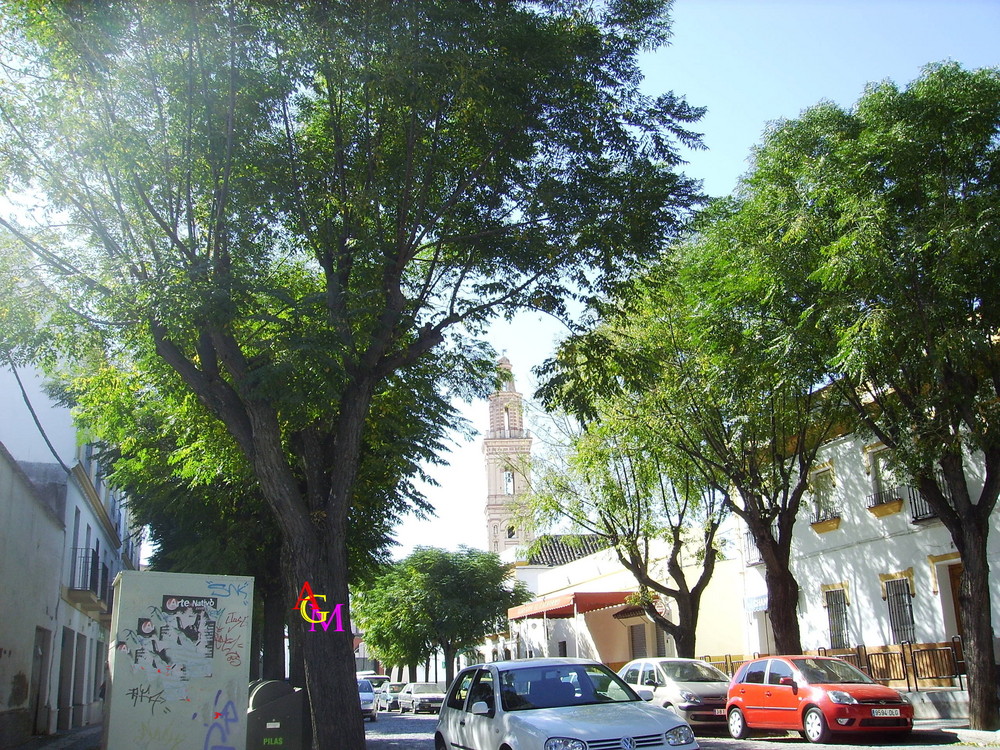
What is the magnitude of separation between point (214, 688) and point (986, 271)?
40.8 ft

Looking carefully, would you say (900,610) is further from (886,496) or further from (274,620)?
(274,620)

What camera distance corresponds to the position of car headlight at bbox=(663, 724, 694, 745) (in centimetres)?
863

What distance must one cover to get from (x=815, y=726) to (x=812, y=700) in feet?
1.31

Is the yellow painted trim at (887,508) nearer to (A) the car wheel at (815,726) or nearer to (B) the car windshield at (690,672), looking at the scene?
(B) the car windshield at (690,672)

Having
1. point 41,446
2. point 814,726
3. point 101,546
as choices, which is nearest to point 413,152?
point 814,726

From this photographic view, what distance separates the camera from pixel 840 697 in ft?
48.4

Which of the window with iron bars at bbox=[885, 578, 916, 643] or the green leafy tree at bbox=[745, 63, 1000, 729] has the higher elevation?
the green leafy tree at bbox=[745, 63, 1000, 729]

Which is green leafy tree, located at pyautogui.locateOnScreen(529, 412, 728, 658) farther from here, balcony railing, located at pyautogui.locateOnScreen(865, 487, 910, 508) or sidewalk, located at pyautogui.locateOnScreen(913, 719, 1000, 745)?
sidewalk, located at pyautogui.locateOnScreen(913, 719, 1000, 745)

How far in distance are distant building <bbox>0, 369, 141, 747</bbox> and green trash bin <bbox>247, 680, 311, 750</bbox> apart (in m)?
7.35

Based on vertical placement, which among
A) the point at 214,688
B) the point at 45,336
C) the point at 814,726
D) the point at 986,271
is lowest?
the point at 814,726

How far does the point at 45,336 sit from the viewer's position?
11852 millimetres

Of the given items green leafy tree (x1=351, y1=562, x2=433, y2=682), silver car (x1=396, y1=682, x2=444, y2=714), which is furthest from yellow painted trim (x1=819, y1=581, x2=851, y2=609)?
green leafy tree (x1=351, y1=562, x2=433, y2=682)

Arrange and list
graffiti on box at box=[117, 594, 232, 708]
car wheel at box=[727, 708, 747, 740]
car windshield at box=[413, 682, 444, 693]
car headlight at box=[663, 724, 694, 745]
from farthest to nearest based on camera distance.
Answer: car windshield at box=[413, 682, 444, 693]
car wheel at box=[727, 708, 747, 740]
graffiti on box at box=[117, 594, 232, 708]
car headlight at box=[663, 724, 694, 745]

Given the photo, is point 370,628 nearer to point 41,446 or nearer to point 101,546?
point 101,546
